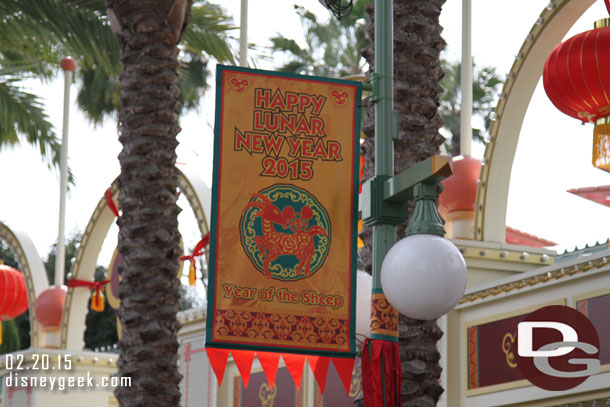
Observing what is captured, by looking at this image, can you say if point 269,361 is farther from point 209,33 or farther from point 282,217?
point 209,33

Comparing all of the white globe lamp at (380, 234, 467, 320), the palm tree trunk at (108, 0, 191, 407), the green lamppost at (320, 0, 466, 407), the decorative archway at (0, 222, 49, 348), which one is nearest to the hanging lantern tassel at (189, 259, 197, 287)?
the palm tree trunk at (108, 0, 191, 407)

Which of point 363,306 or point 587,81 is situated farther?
point 587,81

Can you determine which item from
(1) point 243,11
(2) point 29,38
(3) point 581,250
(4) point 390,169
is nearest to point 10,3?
(2) point 29,38

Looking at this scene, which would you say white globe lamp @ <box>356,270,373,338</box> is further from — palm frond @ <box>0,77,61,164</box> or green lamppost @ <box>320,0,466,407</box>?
palm frond @ <box>0,77,61,164</box>

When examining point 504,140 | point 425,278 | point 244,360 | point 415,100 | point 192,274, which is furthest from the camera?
point 192,274

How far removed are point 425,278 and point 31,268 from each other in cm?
1416

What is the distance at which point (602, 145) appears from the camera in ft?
27.1

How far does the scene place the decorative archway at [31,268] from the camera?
58.4ft

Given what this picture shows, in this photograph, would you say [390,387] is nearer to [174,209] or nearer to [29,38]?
[174,209]

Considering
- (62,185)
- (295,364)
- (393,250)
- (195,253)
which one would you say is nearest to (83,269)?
(62,185)

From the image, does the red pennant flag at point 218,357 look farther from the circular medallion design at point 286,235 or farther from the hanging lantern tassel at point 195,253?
the hanging lantern tassel at point 195,253

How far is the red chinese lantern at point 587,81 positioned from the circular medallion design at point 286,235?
10.0 feet
